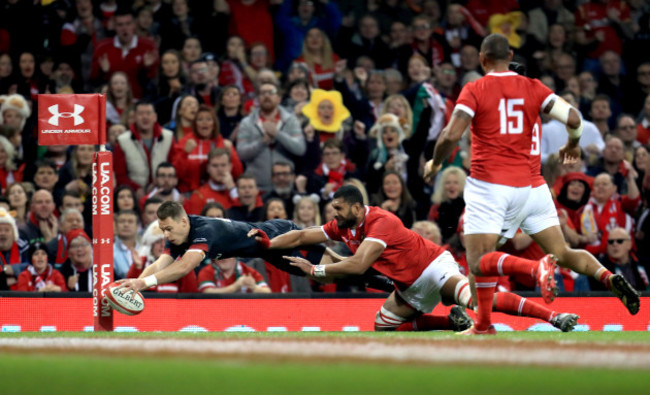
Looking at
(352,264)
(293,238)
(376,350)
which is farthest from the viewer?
(293,238)

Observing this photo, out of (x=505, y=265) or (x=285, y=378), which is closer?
(x=285, y=378)

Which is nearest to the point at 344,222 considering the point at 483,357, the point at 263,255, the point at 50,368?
the point at 263,255

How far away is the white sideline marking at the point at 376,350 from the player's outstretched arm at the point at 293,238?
107 inches

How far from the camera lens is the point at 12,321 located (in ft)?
37.7

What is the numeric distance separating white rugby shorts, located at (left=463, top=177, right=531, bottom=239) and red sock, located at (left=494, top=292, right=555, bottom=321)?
3.65 ft

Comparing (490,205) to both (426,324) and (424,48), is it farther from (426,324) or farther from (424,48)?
(424,48)

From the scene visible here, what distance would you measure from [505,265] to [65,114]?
15.6ft

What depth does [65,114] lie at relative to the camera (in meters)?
10.5

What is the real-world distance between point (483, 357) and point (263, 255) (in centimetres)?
509

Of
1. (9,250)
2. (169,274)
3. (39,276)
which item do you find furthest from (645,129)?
(9,250)

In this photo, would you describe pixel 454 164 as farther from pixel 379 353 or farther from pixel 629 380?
pixel 629 380

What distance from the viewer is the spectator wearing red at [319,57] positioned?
54.2 feet

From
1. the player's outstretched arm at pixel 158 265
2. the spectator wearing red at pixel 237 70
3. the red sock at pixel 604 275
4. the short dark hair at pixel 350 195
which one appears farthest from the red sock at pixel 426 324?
the spectator wearing red at pixel 237 70

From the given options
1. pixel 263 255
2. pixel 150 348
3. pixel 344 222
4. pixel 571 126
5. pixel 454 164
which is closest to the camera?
pixel 150 348
